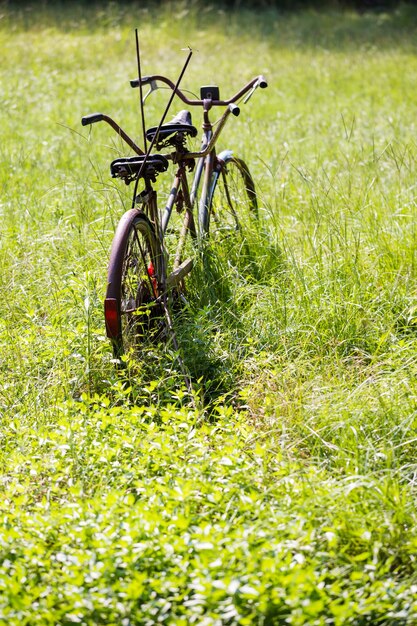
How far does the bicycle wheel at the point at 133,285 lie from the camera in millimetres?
3791

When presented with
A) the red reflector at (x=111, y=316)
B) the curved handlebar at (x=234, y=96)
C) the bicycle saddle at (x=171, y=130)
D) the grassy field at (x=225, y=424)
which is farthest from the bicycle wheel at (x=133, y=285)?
the curved handlebar at (x=234, y=96)

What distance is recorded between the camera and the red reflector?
12.3 ft

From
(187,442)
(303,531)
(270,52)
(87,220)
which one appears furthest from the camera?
(270,52)

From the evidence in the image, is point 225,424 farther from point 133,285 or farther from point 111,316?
point 133,285

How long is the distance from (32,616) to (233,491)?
83 cm

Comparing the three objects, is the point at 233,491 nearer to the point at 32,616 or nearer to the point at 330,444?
the point at 330,444

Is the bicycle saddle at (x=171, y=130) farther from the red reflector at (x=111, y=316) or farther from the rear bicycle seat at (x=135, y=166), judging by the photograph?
the red reflector at (x=111, y=316)

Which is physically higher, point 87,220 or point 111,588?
point 87,220

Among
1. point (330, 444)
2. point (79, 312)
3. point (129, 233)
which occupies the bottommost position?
point (330, 444)

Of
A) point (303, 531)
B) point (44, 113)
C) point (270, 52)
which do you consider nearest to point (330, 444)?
point (303, 531)

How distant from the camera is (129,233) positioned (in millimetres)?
3877

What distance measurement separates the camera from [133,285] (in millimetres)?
4160

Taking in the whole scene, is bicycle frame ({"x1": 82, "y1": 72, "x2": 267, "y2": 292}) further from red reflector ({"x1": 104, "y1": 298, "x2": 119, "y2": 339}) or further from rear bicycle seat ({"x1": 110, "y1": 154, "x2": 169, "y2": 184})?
red reflector ({"x1": 104, "y1": 298, "x2": 119, "y2": 339})

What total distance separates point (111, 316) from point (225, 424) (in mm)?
650
